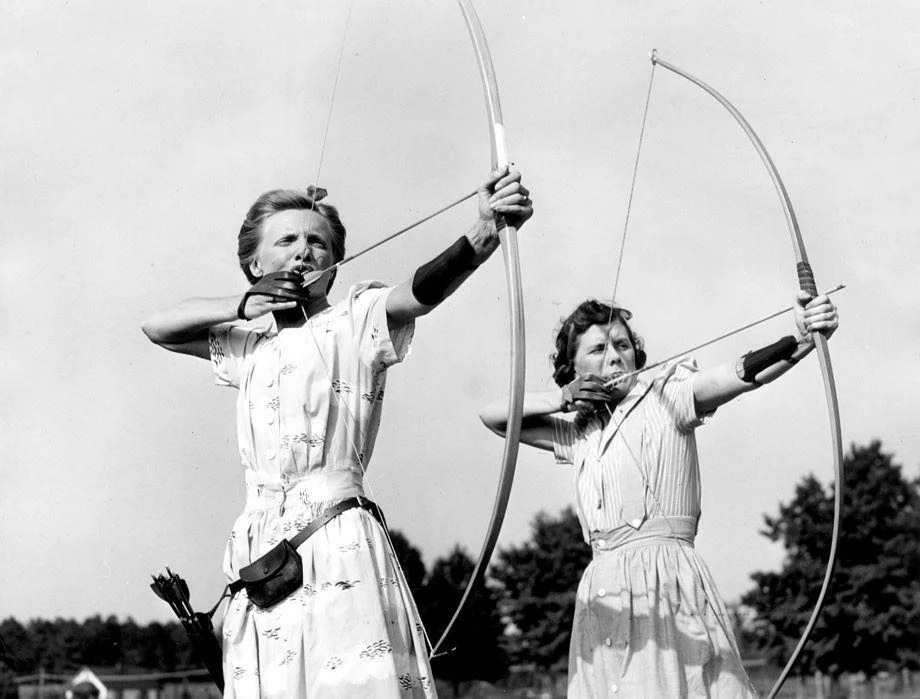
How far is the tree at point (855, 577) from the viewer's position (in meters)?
36.1

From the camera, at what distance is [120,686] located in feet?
101

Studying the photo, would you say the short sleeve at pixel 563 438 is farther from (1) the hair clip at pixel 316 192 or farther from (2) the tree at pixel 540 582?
(2) the tree at pixel 540 582

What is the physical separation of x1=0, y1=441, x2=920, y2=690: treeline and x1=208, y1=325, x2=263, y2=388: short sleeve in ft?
91.8

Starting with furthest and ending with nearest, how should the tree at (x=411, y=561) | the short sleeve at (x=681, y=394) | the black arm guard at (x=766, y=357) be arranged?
the tree at (x=411, y=561), the short sleeve at (x=681, y=394), the black arm guard at (x=766, y=357)

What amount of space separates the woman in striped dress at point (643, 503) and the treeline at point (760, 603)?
88.6ft

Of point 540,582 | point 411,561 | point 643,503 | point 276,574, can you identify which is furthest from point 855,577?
point 276,574

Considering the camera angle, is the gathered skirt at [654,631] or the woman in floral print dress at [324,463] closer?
the woman in floral print dress at [324,463]

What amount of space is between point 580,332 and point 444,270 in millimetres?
2026

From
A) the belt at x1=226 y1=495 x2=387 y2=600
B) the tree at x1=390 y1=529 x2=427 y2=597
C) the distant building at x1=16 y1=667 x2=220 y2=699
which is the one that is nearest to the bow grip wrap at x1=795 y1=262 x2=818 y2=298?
the belt at x1=226 y1=495 x2=387 y2=600

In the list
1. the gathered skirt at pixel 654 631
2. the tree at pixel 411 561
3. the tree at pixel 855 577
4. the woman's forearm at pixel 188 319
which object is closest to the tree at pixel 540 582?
the tree at pixel 855 577

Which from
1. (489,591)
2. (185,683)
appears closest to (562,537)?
(489,591)

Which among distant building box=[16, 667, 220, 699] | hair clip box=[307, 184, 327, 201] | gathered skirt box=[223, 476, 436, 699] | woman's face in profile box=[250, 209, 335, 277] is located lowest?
gathered skirt box=[223, 476, 436, 699]

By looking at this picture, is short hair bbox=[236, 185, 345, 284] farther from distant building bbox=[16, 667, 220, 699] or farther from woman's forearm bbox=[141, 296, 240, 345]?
distant building bbox=[16, 667, 220, 699]

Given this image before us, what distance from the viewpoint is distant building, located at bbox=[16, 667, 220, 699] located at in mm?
29797
